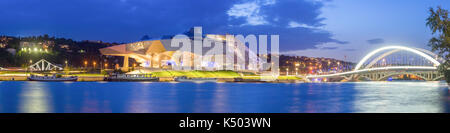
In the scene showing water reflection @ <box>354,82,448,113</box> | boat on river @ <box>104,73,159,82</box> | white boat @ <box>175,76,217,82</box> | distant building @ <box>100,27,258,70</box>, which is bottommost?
water reflection @ <box>354,82,448,113</box>

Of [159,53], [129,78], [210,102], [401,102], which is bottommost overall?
[401,102]

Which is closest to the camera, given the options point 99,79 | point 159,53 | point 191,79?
point 191,79

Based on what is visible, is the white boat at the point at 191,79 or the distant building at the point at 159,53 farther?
the distant building at the point at 159,53

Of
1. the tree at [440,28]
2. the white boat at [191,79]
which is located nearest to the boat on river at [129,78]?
the white boat at [191,79]

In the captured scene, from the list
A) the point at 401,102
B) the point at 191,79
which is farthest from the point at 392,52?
the point at 401,102

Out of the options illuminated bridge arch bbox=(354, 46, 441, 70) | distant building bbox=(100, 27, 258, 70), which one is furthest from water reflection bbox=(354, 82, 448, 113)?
distant building bbox=(100, 27, 258, 70)

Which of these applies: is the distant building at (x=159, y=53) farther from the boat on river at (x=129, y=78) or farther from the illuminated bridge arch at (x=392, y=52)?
the illuminated bridge arch at (x=392, y=52)

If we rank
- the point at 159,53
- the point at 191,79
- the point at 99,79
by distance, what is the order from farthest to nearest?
the point at 159,53, the point at 99,79, the point at 191,79

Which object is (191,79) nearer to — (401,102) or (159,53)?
(159,53)

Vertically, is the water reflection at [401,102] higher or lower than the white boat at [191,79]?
lower

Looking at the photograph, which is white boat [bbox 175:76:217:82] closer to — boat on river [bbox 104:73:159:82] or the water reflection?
boat on river [bbox 104:73:159:82]

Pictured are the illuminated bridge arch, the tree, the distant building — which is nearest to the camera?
the tree

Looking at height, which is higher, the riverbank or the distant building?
the distant building

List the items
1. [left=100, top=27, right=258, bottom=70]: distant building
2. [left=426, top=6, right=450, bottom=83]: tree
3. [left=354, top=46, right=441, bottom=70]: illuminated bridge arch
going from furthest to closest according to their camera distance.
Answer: [left=100, top=27, right=258, bottom=70]: distant building < [left=354, top=46, right=441, bottom=70]: illuminated bridge arch < [left=426, top=6, right=450, bottom=83]: tree
